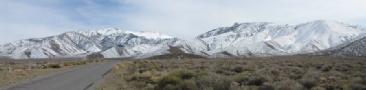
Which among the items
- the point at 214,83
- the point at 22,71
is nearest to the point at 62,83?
the point at 214,83

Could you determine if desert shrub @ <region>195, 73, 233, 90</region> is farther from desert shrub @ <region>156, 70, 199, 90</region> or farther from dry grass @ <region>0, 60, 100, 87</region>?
dry grass @ <region>0, 60, 100, 87</region>

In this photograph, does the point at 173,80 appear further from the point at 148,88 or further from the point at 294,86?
the point at 294,86

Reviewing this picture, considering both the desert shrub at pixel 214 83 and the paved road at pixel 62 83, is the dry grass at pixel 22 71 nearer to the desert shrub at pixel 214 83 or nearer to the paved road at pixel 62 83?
the paved road at pixel 62 83

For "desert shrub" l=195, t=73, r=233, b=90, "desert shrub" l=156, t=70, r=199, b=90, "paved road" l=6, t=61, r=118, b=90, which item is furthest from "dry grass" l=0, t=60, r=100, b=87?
"desert shrub" l=195, t=73, r=233, b=90

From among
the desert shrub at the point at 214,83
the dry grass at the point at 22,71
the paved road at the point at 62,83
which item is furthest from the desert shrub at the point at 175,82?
the dry grass at the point at 22,71

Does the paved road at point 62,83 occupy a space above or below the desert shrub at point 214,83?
below

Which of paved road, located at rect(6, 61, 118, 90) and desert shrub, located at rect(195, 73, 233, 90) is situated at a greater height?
desert shrub, located at rect(195, 73, 233, 90)

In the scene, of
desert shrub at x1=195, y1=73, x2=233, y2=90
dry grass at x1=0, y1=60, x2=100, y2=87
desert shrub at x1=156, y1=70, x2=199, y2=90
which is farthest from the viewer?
dry grass at x1=0, y1=60, x2=100, y2=87

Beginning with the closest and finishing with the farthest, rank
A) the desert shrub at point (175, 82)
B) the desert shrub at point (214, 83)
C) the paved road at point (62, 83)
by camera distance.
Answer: the desert shrub at point (214, 83)
the desert shrub at point (175, 82)
the paved road at point (62, 83)

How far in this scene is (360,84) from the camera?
856 inches

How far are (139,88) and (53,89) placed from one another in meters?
3.83

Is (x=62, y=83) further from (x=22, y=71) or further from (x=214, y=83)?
(x=22, y=71)

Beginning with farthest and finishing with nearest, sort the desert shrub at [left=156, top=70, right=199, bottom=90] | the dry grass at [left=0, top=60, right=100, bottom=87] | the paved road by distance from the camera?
the dry grass at [left=0, top=60, right=100, bottom=87] → the paved road → the desert shrub at [left=156, top=70, right=199, bottom=90]

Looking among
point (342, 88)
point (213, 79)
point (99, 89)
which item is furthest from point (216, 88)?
point (99, 89)
